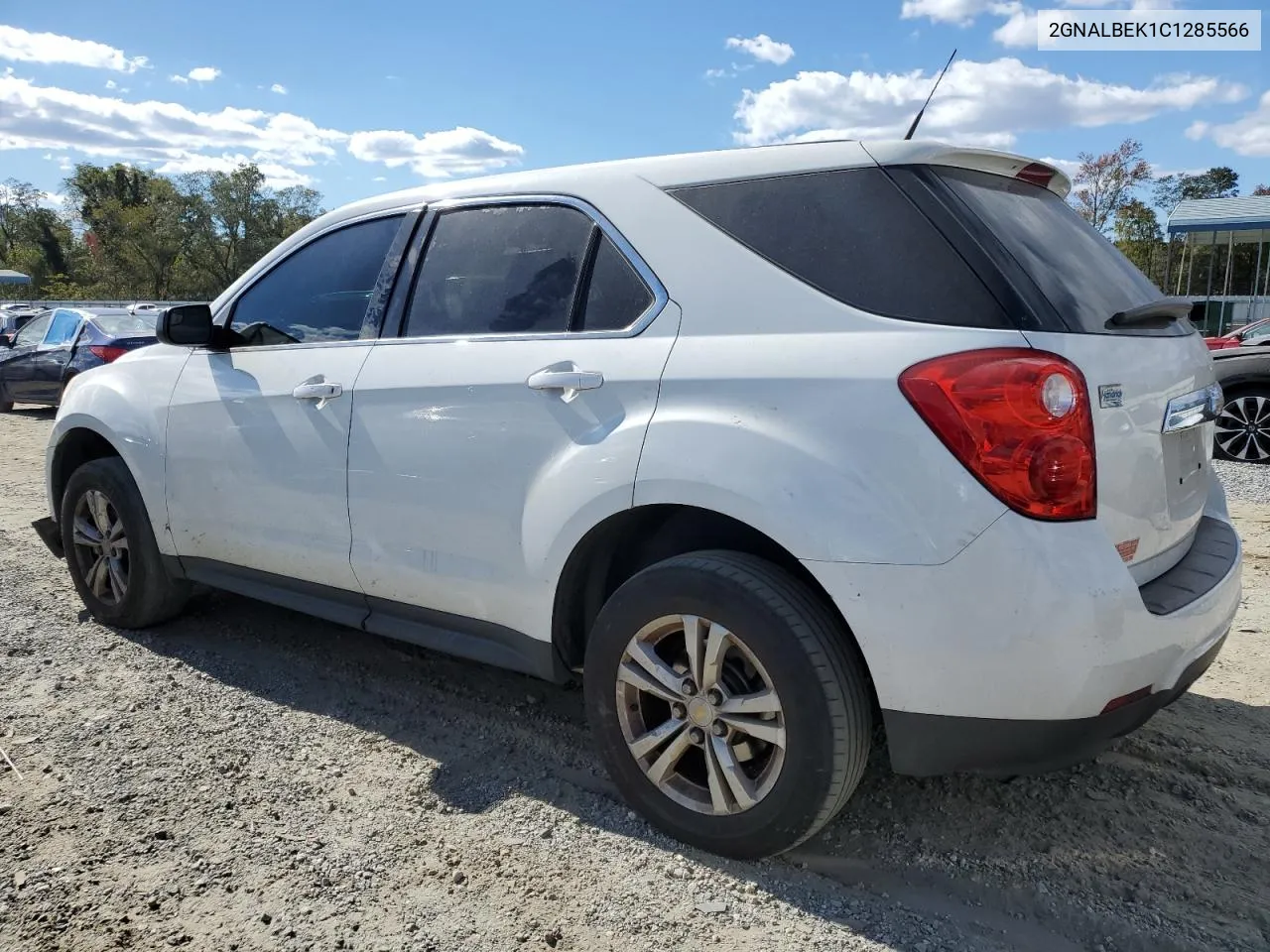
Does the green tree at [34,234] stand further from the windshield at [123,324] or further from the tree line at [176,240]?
the windshield at [123,324]

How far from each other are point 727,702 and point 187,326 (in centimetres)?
268

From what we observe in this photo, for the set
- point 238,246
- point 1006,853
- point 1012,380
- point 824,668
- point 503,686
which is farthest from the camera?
point 238,246

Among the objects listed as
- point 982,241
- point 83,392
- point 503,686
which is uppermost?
point 982,241

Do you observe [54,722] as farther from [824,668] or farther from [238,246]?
[238,246]

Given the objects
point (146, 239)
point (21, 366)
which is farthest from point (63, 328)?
point (146, 239)

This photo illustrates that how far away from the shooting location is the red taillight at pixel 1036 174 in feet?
9.26

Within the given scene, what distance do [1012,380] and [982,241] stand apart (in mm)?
388

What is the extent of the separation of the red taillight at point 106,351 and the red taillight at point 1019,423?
11.8 metres

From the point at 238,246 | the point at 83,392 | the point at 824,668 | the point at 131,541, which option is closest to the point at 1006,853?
the point at 824,668

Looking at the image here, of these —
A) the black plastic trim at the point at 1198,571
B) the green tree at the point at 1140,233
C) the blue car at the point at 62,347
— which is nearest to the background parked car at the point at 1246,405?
the black plastic trim at the point at 1198,571

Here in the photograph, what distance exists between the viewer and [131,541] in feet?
13.9

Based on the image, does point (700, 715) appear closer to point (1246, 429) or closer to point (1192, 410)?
point (1192, 410)

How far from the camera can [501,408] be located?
291 centimetres

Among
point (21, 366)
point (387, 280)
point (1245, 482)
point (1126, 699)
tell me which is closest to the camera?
point (1126, 699)
